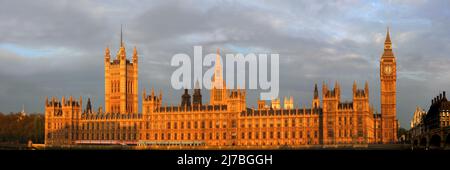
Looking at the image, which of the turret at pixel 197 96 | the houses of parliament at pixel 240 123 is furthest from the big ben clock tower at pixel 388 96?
the turret at pixel 197 96

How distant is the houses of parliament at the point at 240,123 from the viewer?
17062 cm

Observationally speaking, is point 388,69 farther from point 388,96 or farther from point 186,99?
point 186,99

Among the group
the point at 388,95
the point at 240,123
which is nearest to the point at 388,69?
the point at 388,95

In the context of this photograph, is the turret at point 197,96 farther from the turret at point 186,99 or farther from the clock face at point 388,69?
the clock face at point 388,69

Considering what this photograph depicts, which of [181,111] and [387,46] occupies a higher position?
[387,46]

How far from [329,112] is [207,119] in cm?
3051

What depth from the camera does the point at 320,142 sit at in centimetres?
17262

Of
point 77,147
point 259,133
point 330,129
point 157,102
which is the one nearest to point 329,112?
point 330,129

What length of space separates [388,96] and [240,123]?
34.8 meters

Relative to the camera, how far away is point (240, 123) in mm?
181625

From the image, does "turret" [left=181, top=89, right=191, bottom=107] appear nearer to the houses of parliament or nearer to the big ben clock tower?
the houses of parliament

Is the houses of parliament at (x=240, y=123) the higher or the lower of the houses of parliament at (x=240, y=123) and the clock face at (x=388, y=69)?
the lower

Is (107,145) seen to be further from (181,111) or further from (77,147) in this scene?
(181,111)
